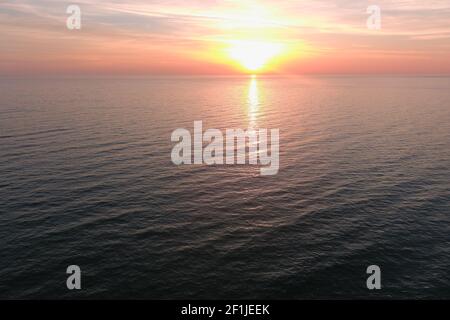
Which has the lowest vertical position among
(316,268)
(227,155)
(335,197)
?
(316,268)

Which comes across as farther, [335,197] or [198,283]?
[335,197]

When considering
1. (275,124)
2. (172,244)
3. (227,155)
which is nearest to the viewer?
(172,244)

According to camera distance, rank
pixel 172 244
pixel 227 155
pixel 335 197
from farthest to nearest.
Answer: pixel 227 155
pixel 335 197
pixel 172 244

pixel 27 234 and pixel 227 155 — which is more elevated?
pixel 227 155

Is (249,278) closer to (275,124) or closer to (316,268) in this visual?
(316,268)
